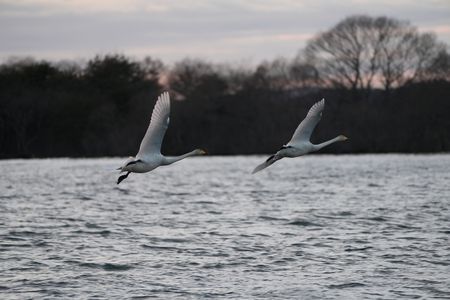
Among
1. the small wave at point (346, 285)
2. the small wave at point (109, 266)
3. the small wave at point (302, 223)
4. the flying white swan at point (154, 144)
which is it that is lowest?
the small wave at point (346, 285)

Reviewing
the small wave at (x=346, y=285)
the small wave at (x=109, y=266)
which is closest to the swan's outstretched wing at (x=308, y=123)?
the small wave at (x=346, y=285)

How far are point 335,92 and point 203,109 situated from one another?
458 inches

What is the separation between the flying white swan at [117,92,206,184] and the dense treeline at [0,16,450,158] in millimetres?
54799

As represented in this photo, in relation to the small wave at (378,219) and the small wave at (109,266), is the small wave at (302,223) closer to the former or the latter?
the small wave at (378,219)

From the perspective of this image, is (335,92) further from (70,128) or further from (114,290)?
(114,290)

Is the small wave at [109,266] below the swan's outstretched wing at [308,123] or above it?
below

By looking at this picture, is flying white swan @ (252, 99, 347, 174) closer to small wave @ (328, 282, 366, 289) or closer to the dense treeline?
small wave @ (328, 282, 366, 289)

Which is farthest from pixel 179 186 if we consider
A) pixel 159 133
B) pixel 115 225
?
pixel 159 133

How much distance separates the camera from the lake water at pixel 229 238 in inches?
848

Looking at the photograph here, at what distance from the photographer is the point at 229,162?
236ft

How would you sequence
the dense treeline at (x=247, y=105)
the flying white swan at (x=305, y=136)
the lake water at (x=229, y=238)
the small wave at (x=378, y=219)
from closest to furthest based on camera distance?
the lake water at (x=229, y=238), the flying white swan at (x=305, y=136), the small wave at (x=378, y=219), the dense treeline at (x=247, y=105)

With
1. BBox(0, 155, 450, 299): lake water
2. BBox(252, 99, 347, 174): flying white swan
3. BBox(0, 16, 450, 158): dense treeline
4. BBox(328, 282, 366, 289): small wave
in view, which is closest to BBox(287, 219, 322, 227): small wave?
BBox(0, 155, 450, 299): lake water

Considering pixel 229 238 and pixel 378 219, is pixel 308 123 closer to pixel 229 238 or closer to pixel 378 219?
pixel 229 238

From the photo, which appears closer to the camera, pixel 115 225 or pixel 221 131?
pixel 115 225
